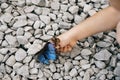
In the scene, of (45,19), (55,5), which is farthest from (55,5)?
(45,19)

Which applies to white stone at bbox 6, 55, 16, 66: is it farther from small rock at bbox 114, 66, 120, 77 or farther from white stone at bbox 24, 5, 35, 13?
small rock at bbox 114, 66, 120, 77

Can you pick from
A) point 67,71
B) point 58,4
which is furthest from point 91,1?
point 67,71

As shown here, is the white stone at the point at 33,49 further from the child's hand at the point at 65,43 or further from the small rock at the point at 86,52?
the small rock at the point at 86,52

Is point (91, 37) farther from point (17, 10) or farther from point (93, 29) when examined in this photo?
point (17, 10)

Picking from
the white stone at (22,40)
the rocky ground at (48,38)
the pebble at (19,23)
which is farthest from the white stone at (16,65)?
the pebble at (19,23)

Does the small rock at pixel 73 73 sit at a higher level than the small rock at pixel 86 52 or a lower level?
lower

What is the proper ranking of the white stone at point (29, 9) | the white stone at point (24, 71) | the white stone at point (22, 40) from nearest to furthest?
the white stone at point (24, 71)
the white stone at point (22, 40)
the white stone at point (29, 9)

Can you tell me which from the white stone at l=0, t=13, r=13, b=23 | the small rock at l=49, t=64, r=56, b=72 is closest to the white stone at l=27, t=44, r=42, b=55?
the small rock at l=49, t=64, r=56, b=72
